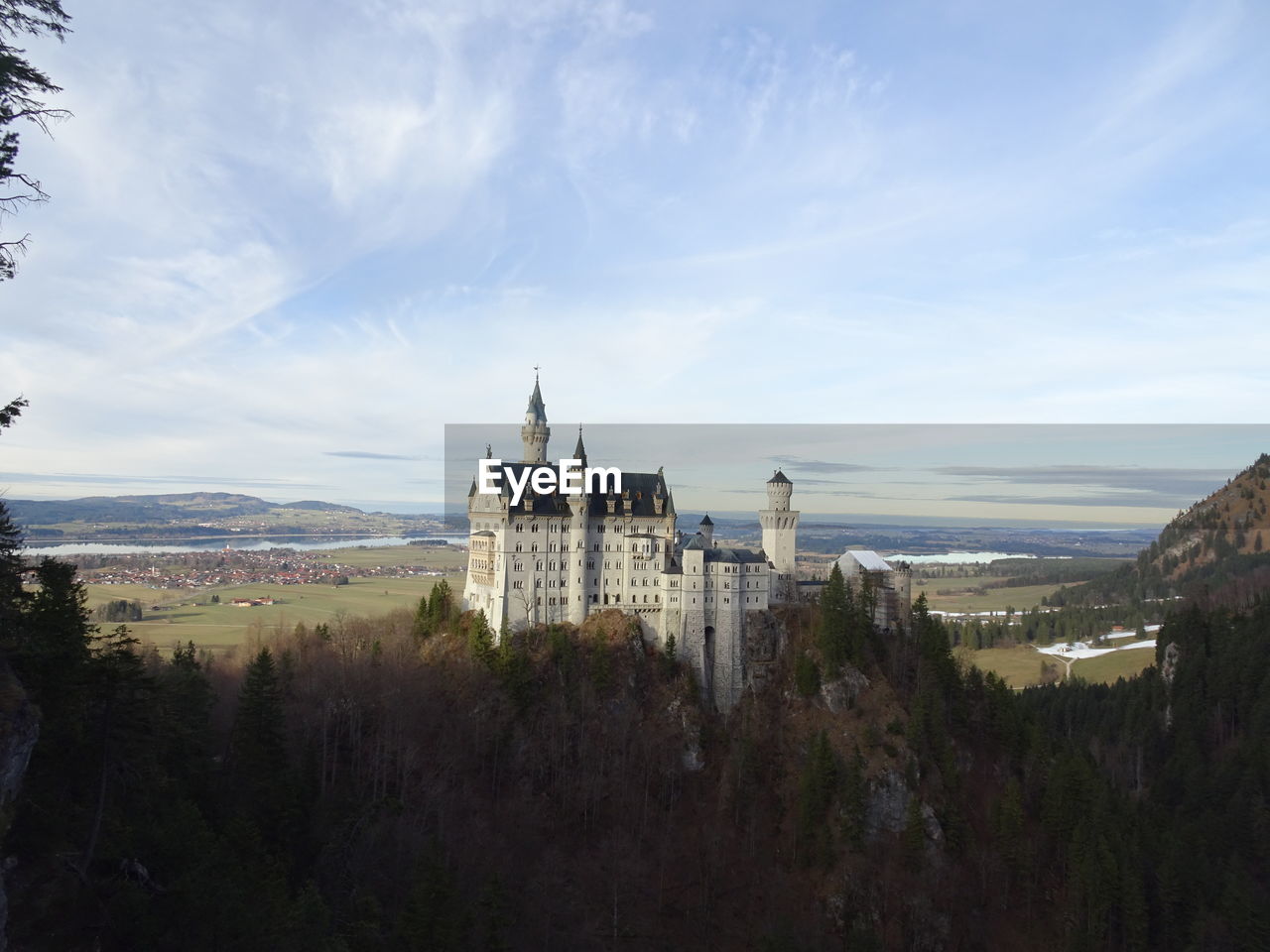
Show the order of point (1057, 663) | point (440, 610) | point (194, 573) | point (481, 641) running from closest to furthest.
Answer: point (481, 641) < point (440, 610) < point (1057, 663) < point (194, 573)

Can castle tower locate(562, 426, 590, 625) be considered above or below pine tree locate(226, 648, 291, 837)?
above

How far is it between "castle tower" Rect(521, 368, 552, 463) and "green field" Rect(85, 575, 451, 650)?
103 feet

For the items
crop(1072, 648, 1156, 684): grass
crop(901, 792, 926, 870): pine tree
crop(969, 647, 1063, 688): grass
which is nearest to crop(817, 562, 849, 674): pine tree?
crop(901, 792, 926, 870): pine tree

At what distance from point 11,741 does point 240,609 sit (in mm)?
114068

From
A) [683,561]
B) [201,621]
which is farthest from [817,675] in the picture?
[201,621]

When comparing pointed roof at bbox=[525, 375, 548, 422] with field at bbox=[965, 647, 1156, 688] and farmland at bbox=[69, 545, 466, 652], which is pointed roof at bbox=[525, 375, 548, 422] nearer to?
farmland at bbox=[69, 545, 466, 652]

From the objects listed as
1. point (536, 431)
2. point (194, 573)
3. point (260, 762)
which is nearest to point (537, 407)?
point (536, 431)

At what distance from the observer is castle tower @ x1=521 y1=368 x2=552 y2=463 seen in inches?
3634

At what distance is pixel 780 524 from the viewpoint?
8806 centimetres

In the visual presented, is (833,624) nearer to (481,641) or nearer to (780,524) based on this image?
(780,524)

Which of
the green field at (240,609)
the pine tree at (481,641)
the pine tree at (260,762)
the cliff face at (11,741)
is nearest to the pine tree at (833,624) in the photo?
the pine tree at (481,641)

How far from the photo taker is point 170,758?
143ft

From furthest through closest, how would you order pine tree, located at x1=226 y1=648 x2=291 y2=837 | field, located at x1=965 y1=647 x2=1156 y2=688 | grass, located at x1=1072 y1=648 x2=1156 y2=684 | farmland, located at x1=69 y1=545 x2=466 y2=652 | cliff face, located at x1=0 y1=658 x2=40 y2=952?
field, located at x1=965 y1=647 x2=1156 y2=688 < grass, located at x1=1072 y1=648 x2=1156 y2=684 < farmland, located at x1=69 y1=545 x2=466 y2=652 < pine tree, located at x1=226 y1=648 x2=291 y2=837 < cliff face, located at x1=0 y1=658 x2=40 y2=952

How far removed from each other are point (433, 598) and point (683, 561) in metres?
25.9
